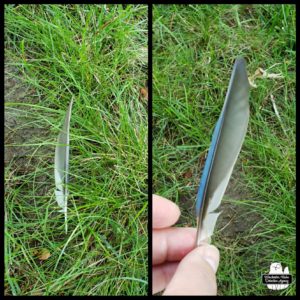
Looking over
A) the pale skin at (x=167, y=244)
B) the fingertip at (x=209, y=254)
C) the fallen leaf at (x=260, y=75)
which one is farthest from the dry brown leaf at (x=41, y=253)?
the fallen leaf at (x=260, y=75)

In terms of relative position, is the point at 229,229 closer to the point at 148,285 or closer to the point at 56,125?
the point at 148,285

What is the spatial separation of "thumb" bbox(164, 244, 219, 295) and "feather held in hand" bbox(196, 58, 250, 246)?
0.35ft

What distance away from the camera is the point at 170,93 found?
125cm

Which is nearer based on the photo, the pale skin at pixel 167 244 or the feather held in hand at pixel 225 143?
the feather held in hand at pixel 225 143

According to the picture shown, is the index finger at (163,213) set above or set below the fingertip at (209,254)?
above

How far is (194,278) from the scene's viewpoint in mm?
993

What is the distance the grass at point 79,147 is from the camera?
1.19 m

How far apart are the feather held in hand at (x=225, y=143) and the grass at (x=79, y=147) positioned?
222mm

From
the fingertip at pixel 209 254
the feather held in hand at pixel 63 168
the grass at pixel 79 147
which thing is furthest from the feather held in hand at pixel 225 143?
the feather held in hand at pixel 63 168

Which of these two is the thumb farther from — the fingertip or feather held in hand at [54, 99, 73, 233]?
feather held in hand at [54, 99, 73, 233]

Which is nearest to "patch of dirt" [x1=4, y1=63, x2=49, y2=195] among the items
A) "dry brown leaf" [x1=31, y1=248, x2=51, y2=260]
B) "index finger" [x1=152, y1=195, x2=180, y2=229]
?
"dry brown leaf" [x1=31, y1=248, x2=51, y2=260]

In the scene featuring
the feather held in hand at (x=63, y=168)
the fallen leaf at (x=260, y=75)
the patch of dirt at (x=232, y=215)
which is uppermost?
the fallen leaf at (x=260, y=75)

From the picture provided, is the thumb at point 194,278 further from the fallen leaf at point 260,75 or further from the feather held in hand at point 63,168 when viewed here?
the fallen leaf at point 260,75
